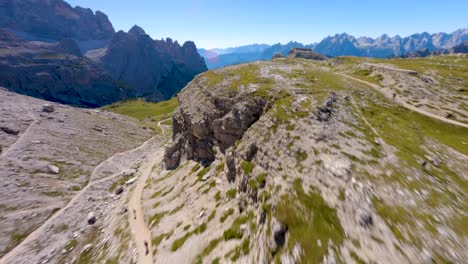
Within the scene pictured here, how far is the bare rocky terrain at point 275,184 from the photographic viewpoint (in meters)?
24.3

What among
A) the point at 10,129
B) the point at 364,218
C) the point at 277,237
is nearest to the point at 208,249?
the point at 277,237

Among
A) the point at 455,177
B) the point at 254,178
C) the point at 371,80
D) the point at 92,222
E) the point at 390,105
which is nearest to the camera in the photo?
the point at 455,177

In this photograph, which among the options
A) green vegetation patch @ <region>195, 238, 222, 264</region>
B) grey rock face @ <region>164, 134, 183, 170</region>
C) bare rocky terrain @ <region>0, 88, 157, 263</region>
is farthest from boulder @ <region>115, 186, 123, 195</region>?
green vegetation patch @ <region>195, 238, 222, 264</region>

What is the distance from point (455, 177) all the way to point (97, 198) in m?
96.6

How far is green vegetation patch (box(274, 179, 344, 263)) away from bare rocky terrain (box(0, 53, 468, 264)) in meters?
0.13

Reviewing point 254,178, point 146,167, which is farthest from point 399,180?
point 146,167

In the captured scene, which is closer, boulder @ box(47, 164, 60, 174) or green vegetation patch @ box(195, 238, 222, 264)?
green vegetation patch @ box(195, 238, 222, 264)

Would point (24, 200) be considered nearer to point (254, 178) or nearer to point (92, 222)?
point (92, 222)

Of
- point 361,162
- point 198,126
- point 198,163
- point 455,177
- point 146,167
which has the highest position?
point 361,162

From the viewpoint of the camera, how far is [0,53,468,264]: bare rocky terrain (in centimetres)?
2427

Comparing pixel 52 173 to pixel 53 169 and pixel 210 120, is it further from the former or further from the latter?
pixel 210 120

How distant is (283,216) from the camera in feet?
90.8

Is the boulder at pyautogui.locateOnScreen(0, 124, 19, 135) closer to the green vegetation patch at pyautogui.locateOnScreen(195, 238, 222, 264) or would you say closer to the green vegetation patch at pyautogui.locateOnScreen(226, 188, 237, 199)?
the green vegetation patch at pyautogui.locateOnScreen(226, 188, 237, 199)

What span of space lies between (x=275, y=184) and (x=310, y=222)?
972cm
